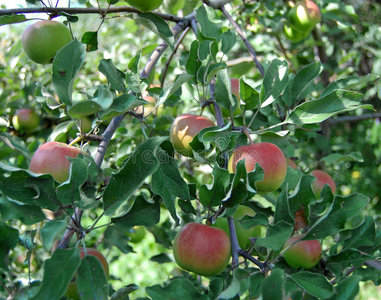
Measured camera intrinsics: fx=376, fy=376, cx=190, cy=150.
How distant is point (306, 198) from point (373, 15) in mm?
2536

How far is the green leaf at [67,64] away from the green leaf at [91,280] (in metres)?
0.31

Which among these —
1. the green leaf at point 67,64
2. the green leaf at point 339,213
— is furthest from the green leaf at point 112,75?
the green leaf at point 339,213

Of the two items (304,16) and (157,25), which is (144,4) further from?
(304,16)

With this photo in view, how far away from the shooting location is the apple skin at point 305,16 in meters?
1.64

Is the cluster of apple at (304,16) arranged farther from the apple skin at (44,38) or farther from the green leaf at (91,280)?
the green leaf at (91,280)

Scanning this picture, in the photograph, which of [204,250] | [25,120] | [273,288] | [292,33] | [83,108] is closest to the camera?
[273,288]

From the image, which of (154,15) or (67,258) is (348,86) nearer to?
(154,15)

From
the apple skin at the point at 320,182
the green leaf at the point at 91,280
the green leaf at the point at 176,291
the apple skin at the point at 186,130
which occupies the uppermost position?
the apple skin at the point at 186,130

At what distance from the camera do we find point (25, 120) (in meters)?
1.61

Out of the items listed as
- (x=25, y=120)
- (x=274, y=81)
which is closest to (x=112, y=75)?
(x=274, y=81)

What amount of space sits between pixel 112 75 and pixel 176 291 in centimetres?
50

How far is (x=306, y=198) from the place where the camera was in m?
0.81

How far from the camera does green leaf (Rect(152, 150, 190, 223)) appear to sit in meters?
0.79

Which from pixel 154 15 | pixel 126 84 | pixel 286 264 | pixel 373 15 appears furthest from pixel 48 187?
pixel 373 15
